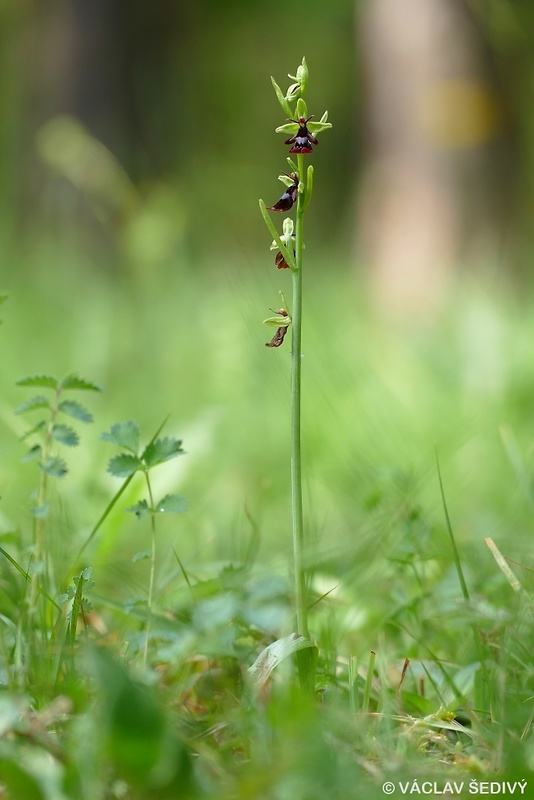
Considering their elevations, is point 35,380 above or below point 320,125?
below

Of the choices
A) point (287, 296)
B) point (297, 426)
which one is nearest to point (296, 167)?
point (297, 426)

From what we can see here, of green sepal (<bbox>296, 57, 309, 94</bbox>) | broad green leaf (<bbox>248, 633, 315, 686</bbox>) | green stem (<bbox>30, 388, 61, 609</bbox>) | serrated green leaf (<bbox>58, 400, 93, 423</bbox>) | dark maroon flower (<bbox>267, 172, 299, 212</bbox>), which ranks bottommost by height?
broad green leaf (<bbox>248, 633, 315, 686</bbox>)

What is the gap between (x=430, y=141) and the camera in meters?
4.71

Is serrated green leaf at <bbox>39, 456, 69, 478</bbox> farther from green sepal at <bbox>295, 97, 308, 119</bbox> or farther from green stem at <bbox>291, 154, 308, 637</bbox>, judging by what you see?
green sepal at <bbox>295, 97, 308, 119</bbox>

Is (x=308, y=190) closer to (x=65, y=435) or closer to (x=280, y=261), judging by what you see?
(x=280, y=261)

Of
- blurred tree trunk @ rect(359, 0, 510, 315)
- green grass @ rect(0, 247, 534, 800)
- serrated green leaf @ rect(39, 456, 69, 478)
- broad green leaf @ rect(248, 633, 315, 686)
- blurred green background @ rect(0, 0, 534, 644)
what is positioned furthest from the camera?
blurred tree trunk @ rect(359, 0, 510, 315)

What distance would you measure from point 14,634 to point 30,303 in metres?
3.30

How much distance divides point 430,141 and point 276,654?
13.9 feet

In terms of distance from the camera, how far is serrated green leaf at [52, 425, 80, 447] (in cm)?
106

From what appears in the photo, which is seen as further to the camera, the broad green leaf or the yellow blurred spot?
the yellow blurred spot

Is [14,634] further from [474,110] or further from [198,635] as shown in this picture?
[474,110]

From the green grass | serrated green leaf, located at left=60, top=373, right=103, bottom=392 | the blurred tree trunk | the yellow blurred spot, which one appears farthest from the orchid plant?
the yellow blurred spot

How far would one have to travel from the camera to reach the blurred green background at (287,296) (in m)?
1.77

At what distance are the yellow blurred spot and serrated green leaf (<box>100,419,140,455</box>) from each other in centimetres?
401
